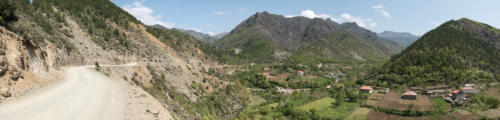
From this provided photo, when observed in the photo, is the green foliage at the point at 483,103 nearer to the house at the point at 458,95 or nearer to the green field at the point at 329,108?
the house at the point at 458,95

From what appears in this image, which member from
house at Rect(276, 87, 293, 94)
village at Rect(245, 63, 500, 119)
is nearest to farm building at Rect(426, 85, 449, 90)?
village at Rect(245, 63, 500, 119)

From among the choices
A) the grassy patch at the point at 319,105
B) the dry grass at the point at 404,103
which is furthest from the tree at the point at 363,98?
the grassy patch at the point at 319,105

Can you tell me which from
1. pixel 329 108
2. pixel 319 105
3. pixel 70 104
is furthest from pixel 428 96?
pixel 70 104

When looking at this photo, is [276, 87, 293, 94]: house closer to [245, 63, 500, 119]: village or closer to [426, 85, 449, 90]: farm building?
[245, 63, 500, 119]: village

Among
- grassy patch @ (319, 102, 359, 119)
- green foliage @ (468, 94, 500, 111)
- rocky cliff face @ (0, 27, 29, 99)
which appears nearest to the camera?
rocky cliff face @ (0, 27, 29, 99)

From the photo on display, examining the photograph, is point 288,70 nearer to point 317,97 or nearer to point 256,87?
point 256,87

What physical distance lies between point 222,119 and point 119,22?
42605 millimetres

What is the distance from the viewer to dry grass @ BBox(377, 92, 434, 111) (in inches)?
2349

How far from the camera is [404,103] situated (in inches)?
2564

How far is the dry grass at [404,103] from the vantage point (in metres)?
59.7

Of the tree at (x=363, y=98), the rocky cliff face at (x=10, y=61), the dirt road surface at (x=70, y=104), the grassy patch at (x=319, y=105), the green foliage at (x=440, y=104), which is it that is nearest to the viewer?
the dirt road surface at (x=70, y=104)

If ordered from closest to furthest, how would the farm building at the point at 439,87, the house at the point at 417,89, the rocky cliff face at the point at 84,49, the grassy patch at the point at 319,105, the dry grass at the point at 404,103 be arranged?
the rocky cliff face at the point at 84,49
the dry grass at the point at 404,103
the grassy patch at the point at 319,105
the farm building at the point at 439,87
the house at the point at 417,89

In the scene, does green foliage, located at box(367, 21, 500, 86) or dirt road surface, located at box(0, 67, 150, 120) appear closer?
dirt road surface, located at box(0, 67, 150, 120)

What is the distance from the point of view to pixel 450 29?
11788 cm
